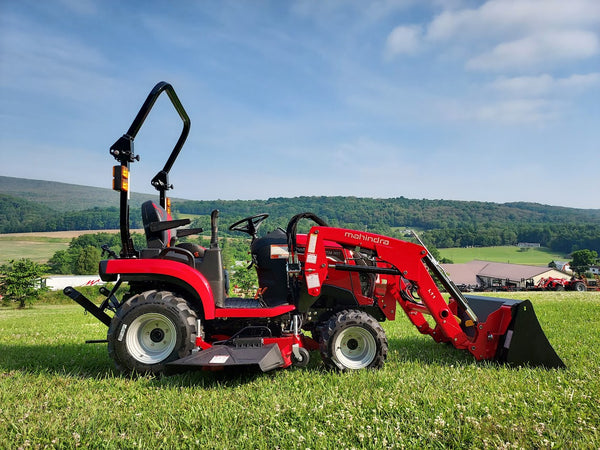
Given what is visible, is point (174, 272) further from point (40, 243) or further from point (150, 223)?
point (40, 243)

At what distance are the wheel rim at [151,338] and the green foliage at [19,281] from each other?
39729mm

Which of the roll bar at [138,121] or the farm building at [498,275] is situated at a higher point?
the roll bar at [138,121]

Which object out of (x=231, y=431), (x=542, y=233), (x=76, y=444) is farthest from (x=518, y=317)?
(x=542, y=233)

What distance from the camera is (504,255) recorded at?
107 meters

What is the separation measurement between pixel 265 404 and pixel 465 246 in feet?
390

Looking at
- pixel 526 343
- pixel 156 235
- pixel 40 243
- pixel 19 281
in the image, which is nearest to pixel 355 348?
pixel 526 343

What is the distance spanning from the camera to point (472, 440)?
328 centimetres

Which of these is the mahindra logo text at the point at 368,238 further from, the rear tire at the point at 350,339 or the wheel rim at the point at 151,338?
the wheel rim at the point at 151,338

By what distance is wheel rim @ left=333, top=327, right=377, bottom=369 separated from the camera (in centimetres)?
534

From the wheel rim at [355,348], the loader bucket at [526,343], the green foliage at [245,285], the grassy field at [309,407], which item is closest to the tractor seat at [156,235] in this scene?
the green foliage at [245,285]

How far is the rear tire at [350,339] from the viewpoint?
5289mm

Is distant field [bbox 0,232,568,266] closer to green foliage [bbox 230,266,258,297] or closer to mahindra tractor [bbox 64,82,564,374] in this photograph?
green foliage [bbox 230,266,258,297]

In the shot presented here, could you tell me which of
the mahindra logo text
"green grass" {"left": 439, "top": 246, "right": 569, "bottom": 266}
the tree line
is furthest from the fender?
"green grass" {"left": 439, "top": 246, "right": 569, "bottom": 266}

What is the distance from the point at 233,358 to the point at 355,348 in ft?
5.60
